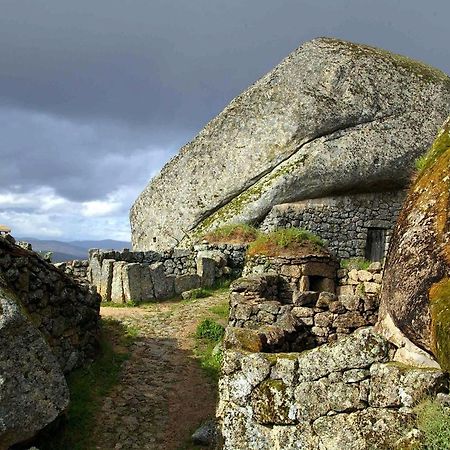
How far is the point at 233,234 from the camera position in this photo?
917 inches

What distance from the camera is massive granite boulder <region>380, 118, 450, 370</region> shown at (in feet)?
18.7

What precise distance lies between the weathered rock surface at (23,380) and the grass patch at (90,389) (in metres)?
0.70

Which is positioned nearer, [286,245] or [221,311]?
[221,311]

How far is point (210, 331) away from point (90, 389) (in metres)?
4.01

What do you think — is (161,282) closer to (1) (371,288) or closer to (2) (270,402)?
(1) (371,288)

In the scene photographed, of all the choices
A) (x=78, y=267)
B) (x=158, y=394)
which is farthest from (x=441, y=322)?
(x=78, y=267)

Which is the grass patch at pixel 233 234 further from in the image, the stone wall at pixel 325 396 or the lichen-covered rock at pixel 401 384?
the lichen-covered rock at pixel 401 384

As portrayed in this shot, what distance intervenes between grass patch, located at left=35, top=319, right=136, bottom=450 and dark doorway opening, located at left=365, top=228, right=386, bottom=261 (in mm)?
14838

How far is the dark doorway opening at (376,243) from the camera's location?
25828 millimetres

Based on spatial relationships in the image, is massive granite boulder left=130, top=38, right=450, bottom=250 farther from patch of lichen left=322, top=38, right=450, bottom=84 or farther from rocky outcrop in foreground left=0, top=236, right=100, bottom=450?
rocky outcrop in foreground left=0, top=236, right=100, bottom=450

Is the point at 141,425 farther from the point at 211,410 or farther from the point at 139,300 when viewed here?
the point at 139,300

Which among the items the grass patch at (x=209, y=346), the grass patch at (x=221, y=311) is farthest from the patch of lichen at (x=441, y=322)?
the grass patch at (x=221, y=311)

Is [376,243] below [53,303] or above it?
above

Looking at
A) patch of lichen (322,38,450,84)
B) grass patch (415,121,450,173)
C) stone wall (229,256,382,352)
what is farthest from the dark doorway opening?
grass patch (415,121,450,173)
